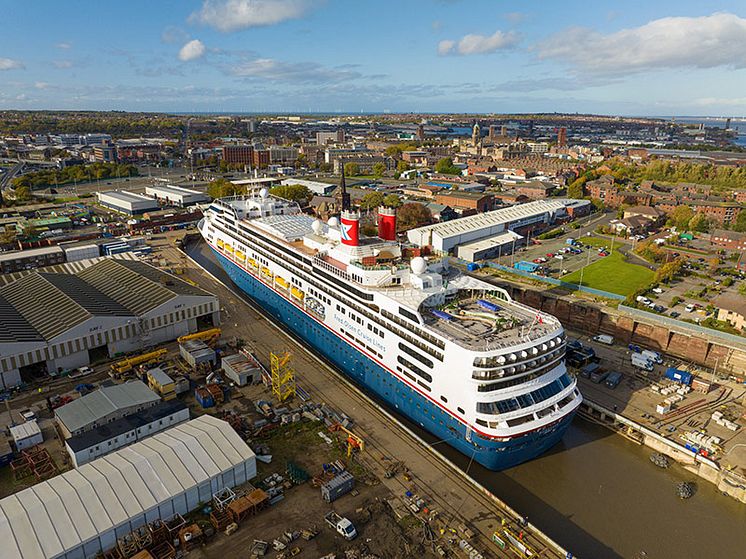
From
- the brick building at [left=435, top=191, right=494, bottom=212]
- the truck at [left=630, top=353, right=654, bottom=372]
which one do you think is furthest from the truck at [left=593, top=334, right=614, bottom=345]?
the brick building at [left=435, top=191, right=494, bottom=212]

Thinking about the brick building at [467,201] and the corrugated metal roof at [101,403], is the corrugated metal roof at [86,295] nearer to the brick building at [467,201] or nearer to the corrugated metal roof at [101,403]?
the corrugated metal roof at [101,403]

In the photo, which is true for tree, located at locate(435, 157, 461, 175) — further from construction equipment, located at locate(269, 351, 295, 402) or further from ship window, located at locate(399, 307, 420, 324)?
ship window, located at locate(399, 307, 420, 324)

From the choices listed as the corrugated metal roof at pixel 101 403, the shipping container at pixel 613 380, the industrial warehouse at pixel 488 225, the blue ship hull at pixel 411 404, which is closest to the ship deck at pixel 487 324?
the blue ship hull at pixel 411 404

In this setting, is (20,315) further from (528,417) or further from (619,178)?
(619,178)

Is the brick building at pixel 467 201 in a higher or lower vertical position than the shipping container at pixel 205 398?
higher

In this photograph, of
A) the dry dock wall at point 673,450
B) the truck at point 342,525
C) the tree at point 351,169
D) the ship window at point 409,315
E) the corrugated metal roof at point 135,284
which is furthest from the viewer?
the tree at point 351,169

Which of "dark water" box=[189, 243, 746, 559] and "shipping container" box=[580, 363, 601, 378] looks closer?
"dark water" box=[189, 243, 746, 559]
